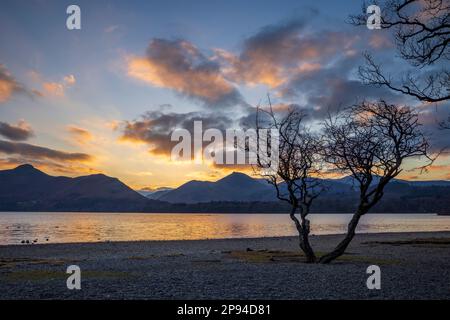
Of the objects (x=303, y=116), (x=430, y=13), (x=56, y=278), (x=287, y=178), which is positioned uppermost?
(x=430, y=13)

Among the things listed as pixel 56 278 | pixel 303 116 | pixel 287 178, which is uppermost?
pixel 303 116

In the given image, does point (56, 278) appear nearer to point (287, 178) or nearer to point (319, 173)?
point (287, 178)

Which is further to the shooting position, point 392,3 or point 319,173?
point 319,173

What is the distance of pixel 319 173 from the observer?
30797 millimetres

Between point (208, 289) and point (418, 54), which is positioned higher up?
point (418, 54)

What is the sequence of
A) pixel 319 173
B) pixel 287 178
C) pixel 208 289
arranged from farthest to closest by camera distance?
pixel 319 173 < pixel 287 178 < pixel 208 289

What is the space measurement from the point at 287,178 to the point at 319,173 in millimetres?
3474

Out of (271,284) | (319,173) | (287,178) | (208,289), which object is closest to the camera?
(208,289)
